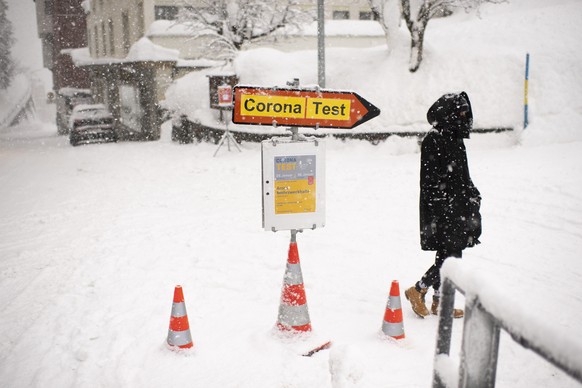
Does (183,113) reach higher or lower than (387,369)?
higher

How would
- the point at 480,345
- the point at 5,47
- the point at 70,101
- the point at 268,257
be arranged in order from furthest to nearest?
the point at 5,47 < the point at 70,101 < the point at 268,257 < the point at 480,345

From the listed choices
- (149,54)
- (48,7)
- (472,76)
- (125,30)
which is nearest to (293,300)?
(472,76)

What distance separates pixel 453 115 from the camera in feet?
12.0

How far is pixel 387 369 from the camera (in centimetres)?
321

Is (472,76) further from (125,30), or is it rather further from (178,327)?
(125,30)

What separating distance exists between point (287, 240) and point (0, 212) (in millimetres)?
5475

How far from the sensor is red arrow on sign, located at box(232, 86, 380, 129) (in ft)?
11.3

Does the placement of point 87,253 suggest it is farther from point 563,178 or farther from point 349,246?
point 563,178

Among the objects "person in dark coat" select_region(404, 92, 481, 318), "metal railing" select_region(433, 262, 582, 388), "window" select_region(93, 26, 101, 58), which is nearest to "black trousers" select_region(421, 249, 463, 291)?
"person in dark coat" select_region(404, 92, 481, 318)

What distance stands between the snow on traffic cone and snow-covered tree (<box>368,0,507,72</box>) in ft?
36.7

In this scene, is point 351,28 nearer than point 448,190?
No

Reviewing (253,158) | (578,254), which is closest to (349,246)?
(578,254)

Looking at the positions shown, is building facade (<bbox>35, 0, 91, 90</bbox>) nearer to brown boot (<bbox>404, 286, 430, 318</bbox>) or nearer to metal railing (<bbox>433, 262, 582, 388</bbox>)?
brown boot (<bbox>404, 286, 430, 318</bbox>)

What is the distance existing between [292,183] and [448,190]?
125 cm
